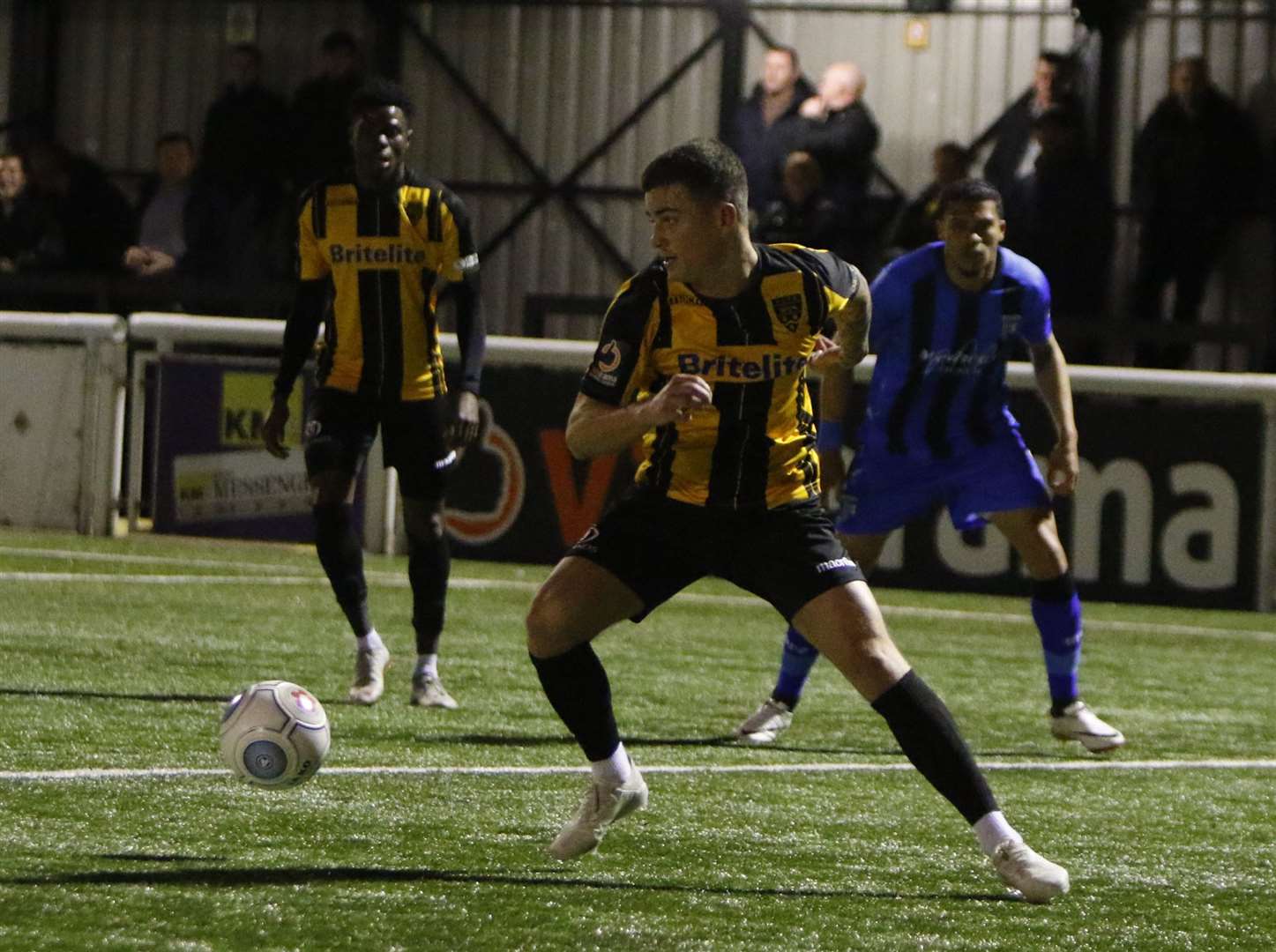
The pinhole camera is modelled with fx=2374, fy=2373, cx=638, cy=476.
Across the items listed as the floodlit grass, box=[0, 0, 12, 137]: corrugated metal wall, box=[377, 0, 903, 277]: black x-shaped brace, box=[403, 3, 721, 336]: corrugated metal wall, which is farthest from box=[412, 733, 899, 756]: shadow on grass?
box=[0, 0, 12, 137]: corrugated metal wall

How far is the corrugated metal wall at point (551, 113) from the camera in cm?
1703

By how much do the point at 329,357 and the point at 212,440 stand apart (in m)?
5.13

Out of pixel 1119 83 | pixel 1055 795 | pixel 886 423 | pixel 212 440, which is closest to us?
pixel 1055 795

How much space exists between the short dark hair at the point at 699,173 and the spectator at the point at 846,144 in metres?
9.34

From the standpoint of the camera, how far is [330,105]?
1577cm

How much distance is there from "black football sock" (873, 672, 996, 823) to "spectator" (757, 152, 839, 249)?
905 cm

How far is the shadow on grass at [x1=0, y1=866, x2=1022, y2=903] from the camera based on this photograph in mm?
4914

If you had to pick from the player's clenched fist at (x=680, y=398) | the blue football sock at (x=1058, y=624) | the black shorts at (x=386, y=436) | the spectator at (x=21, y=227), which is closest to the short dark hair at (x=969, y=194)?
the blue football sock at (x=1058, y=624)

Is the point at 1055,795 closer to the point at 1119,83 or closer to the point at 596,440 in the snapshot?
the point at 596,440

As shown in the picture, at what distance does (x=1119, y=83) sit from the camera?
51.1ft

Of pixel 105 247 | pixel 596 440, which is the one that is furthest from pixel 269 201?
pixel 596 440

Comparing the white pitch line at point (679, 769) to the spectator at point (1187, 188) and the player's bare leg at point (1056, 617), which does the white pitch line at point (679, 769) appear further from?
the spectator at point (1187, 188)

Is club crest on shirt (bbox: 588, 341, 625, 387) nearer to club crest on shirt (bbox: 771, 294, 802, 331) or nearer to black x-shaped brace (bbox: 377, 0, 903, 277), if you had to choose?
club crest on shirt (bbox: 771, 294, 802, 331)

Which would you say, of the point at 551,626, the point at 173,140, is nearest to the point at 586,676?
the point at 551,626
